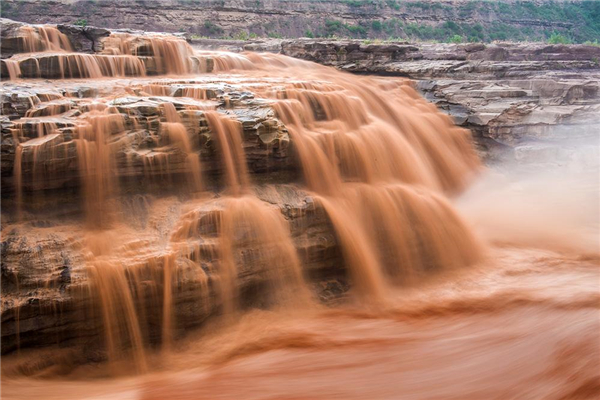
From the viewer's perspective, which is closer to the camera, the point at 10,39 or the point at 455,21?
the point at 10,39

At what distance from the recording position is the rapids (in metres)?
5.63

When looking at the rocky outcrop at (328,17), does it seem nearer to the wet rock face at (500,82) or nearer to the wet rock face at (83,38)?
the wet rock face at (500,82)

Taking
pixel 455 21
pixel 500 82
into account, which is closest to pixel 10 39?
pixel 500 82

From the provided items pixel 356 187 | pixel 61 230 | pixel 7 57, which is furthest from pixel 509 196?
pixel 7 57

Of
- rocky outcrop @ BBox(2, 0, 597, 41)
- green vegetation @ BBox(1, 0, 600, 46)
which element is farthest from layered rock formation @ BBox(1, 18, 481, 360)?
green vegetation @ BBox(1, 0, 600, 46)

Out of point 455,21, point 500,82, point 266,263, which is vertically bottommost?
point 266,263

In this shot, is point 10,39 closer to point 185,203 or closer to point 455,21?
point 185,203

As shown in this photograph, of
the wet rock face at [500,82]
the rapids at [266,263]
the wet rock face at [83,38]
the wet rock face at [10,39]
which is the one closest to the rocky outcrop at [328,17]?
the wet rock face at [500,82]

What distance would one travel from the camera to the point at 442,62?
14.4 meters

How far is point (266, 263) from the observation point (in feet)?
23.2

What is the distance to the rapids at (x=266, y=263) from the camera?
5633 millimetres

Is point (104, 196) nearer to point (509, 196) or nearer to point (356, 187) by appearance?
point (356, 187)

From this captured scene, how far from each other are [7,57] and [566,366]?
9534 mm

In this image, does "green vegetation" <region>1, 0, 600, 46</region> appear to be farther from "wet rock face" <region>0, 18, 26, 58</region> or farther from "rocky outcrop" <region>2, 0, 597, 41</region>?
"wet rock face" <region>0, 18, 26, 58</region>
